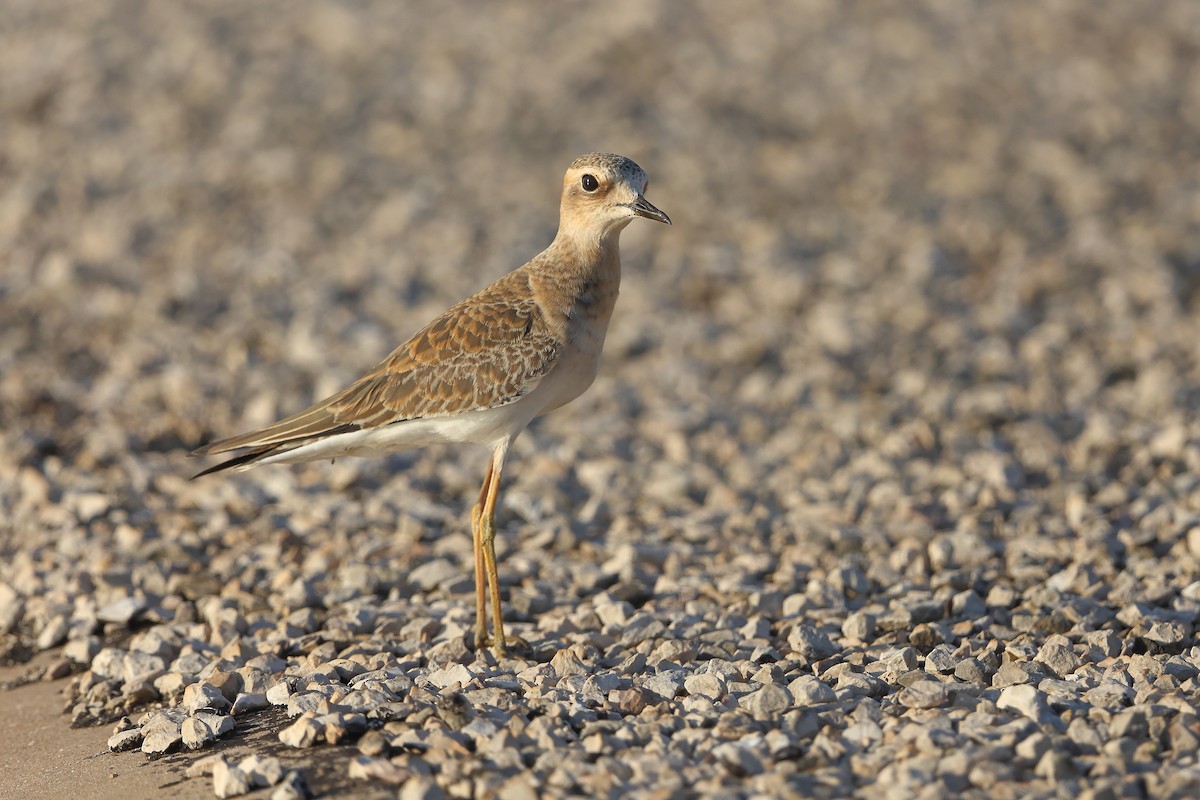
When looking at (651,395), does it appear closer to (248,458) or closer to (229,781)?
(248,458)

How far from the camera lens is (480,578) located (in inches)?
272

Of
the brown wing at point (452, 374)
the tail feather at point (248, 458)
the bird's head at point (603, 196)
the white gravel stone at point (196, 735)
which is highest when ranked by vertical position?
the bird's head at point (603, 196)

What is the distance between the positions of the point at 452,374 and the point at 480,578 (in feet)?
3.47

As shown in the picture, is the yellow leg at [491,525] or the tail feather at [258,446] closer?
the yellow leg at [491,525]

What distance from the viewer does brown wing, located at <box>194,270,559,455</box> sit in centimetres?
677

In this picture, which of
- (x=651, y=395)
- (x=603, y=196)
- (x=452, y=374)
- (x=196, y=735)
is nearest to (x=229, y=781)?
(x=196, y=735)

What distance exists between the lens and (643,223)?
13.7 m

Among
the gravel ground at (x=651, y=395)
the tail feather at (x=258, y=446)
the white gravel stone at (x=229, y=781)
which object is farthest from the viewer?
the tail feather at (x=258, y=446)

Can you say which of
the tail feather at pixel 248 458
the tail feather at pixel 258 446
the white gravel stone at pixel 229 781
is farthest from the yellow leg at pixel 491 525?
the white gravel stone at pixel 229 781

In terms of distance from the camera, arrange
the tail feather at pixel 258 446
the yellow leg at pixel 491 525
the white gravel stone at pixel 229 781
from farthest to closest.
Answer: the tail feather at pixel 258 446, the yellow leg at pixel 491 525, the white gravel stone at pixel 229 781

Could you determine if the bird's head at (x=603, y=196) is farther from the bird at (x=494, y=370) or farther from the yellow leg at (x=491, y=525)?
the yellow leg at (x=491, y=525)

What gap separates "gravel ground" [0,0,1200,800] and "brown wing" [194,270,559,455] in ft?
3.39

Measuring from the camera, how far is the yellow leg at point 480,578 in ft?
22.2

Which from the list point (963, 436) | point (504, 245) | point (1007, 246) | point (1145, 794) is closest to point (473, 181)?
point (504, 245)
